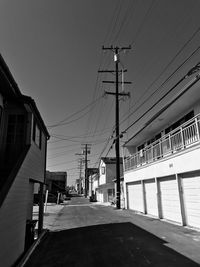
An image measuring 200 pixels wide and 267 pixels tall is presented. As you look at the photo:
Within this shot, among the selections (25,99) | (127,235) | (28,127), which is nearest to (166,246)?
(127,235)

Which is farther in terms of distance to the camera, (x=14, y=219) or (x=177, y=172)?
(x=177, y=172)

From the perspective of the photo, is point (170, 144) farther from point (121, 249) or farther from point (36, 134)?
point (36, 134)

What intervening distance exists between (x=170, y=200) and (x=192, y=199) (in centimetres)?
214

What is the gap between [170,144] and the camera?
12172mm

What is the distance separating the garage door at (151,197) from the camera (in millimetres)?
13869

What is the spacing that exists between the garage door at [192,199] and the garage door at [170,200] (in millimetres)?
562

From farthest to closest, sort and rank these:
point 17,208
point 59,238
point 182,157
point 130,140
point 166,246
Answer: point 130,140, point 182,157, point 59,238, point 166,246, point 17,208

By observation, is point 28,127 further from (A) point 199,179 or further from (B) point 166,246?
(A) point 199,179

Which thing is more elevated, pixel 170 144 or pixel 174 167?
pixel 170 144

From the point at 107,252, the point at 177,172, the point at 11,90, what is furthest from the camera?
the point at 177,172

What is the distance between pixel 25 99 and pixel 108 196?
101 ft

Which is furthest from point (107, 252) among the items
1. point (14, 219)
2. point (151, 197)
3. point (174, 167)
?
point (151, 197)

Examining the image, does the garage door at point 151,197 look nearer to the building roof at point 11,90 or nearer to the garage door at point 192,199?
the garage door at point 192,199

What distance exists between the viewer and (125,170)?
2130 cm
